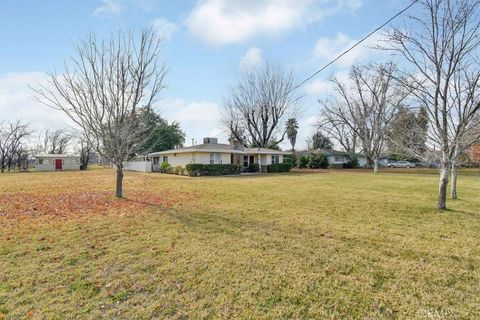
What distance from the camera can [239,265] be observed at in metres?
4.06

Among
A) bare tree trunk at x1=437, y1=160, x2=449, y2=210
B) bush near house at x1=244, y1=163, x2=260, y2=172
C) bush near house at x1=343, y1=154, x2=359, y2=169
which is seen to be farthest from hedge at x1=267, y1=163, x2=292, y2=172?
bare tree trunk at x1=437, y1=160, x2=449, y2=210

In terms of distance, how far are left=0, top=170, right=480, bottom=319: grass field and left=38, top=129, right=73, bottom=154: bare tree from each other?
176 feet

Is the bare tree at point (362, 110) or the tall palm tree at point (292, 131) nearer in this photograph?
the bare tree at point (362, 110)

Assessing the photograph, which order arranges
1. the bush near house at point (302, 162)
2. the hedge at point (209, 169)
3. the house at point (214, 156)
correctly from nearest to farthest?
the hedge at point (209, 169), the house at point (214, 156), the bush near house at point (302, 162)

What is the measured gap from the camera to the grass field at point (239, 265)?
9.75 ft

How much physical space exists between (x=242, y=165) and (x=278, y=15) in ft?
71.4

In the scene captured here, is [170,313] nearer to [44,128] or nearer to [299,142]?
[299,142]

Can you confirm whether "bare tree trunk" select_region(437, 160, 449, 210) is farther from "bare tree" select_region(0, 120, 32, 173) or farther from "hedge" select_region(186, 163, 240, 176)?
"bare tree" select_region(0, 120, 32, 173)

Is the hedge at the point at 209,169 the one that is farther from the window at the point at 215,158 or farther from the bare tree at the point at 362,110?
the bare tree at the point at 362,110

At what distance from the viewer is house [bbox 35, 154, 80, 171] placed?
39.1m

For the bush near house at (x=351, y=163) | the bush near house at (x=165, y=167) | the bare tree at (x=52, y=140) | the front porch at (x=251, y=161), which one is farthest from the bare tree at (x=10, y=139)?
the bush near house at (x=351, y=163)

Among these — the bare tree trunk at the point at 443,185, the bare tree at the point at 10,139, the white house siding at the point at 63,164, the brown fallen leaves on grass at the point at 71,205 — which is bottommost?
the brown fallen leaves on grass at the point at 71,205

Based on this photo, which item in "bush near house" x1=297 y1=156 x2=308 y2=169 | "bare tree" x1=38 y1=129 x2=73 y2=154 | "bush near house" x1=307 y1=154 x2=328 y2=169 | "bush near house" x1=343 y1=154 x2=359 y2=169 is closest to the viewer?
"bush near house" x1=307 y1=154 x2=328 y2=169

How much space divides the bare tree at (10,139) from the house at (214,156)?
17.7 m
